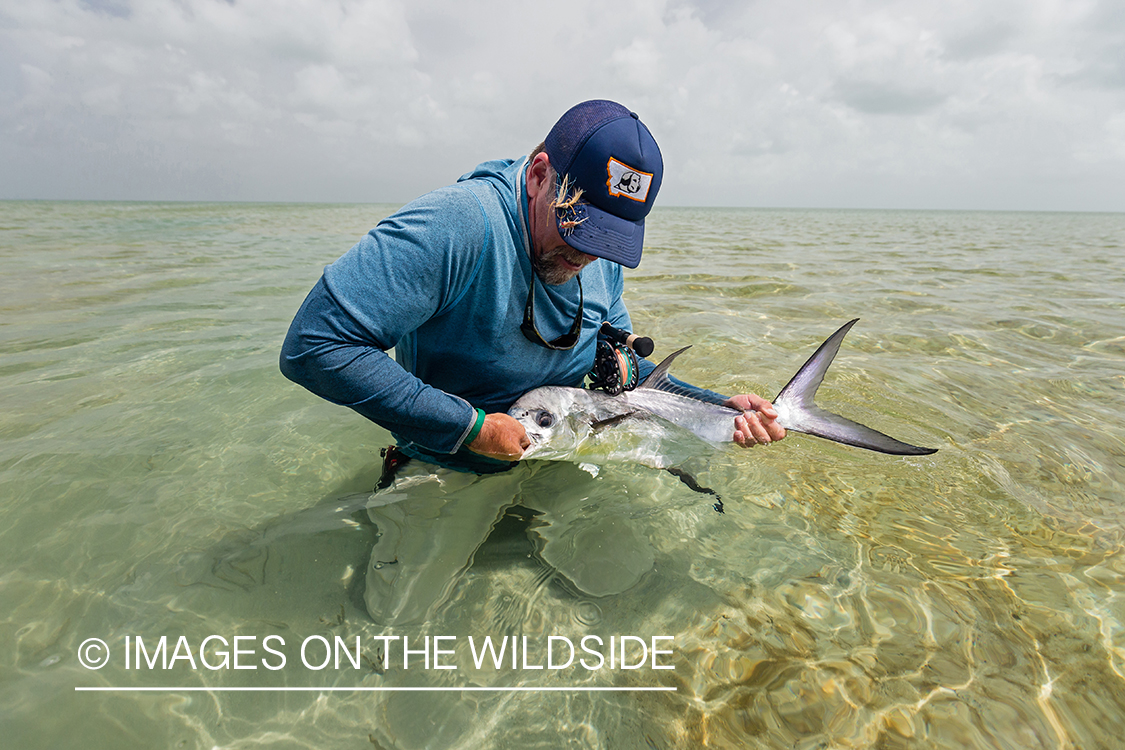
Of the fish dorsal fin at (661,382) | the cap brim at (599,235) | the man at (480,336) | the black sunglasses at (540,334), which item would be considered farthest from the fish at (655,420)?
the cap brim at (599,235)

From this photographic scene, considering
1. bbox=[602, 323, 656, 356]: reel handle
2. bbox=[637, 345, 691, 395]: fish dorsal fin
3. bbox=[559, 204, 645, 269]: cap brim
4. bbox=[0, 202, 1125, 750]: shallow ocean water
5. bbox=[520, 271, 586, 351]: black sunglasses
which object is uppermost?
bbox=[559, 204, 645, 269]: cap brim

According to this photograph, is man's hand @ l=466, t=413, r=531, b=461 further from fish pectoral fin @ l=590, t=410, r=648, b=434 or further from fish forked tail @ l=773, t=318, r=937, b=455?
A: fish forked tail @ l=773, t=318, r=937, b=455

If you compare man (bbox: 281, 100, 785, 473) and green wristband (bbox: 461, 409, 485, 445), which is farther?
green wristband (bbox: 461, 409, 485, 445)

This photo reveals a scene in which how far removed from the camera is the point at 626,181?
2002 millimetres

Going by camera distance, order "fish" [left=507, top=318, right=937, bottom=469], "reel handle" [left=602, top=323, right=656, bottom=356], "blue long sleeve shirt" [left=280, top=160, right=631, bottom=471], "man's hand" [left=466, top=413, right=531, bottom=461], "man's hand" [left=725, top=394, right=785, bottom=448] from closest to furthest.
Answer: "blue long sleeve shirt" [left=280, top=160, right=631, bottom=471] < "man's hand" [left=466, top=413, right=531, bottom=461] < "fish" [left=507, top=318, right=937, bottom=469] < "man's hand" [left=725, top=394, right=785, bottom=448] < "reel handle" [left=602, top=323, right=656, bottom=356]

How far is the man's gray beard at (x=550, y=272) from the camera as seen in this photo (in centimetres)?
223

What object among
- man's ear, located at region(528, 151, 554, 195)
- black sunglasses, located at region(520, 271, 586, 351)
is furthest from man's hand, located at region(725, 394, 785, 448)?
man's ear, located at region(528, 151, 554, 195)

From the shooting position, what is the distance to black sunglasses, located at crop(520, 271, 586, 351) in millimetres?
2265

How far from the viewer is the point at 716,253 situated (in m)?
14.9

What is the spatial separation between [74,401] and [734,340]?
5.82 meters

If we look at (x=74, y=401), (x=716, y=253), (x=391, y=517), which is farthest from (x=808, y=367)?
(x=716, y=253)

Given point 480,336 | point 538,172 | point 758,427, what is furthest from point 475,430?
point 758,427

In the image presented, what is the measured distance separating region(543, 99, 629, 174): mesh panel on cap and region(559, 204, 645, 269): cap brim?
0.59 ft

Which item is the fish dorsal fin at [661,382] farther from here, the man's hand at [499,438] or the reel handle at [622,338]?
the man's hand at [499,438]
